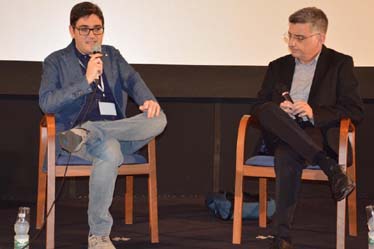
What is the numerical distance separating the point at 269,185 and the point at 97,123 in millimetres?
1957

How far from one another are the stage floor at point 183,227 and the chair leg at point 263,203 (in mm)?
55

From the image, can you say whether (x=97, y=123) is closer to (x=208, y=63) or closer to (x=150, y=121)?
(x=150, y=121)

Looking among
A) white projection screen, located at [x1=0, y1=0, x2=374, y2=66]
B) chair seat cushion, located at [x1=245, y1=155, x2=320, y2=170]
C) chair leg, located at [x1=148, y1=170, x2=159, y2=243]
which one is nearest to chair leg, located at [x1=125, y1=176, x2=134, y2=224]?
chair leg, located at [x1=148, y1=170, x2=159, y2=243]

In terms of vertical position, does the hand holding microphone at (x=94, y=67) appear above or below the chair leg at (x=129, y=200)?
above

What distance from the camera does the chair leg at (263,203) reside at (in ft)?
Result: 14.3

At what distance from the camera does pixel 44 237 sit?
396cm

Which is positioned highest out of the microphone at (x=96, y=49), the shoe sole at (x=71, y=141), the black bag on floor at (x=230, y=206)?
the microphone at (x=96, y=49)

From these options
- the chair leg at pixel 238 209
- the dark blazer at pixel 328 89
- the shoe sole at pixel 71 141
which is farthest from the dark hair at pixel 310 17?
the shoe sole at pixel 71 141

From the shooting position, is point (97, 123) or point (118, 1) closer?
point (97, 123)

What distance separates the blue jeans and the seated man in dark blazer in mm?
570

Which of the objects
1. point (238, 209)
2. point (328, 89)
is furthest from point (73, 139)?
point (328, 89)

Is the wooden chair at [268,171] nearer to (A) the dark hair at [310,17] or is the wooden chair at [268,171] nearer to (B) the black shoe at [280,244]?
(B) the black shoe at [280,244]

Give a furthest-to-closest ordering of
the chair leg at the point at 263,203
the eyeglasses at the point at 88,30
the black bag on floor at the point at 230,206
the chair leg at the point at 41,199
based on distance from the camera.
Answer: the black bag on floor at the point at 230,206
the chair leg at the point at 263,203
the chair leg at the point at 41,199
the eyeglasses at the point at 88,30

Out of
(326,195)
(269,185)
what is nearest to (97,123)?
(269,185)
